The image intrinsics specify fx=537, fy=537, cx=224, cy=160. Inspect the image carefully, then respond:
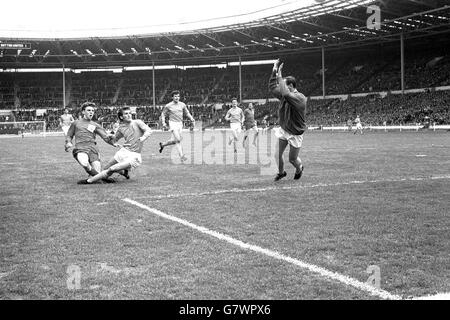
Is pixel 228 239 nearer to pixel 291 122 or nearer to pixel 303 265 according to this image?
pixel 303 265

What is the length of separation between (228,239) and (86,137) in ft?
21.5

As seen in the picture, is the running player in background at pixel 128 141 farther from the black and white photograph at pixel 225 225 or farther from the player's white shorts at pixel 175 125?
the player's white shorts at pixel 175 125

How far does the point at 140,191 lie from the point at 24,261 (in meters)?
4.42

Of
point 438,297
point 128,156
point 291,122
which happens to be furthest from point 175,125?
point 438,297

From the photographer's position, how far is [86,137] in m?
11.1

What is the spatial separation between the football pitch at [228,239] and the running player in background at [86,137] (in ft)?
2.94

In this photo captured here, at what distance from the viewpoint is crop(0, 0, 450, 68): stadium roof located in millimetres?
46969

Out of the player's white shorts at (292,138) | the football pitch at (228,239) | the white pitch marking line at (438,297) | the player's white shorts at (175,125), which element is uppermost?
the player's white shorts at (175,125)

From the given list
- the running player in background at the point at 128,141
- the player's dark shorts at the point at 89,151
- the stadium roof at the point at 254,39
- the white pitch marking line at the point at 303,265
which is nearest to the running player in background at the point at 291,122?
the running player in background at the point at 128,141

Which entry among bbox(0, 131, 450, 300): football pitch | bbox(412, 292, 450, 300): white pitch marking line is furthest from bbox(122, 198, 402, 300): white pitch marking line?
bbox(412, 292, 450, 300): white pitch marking line

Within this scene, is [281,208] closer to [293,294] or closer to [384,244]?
[384,244]

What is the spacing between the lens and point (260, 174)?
11750 mm

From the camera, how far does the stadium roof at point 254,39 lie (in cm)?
4697
